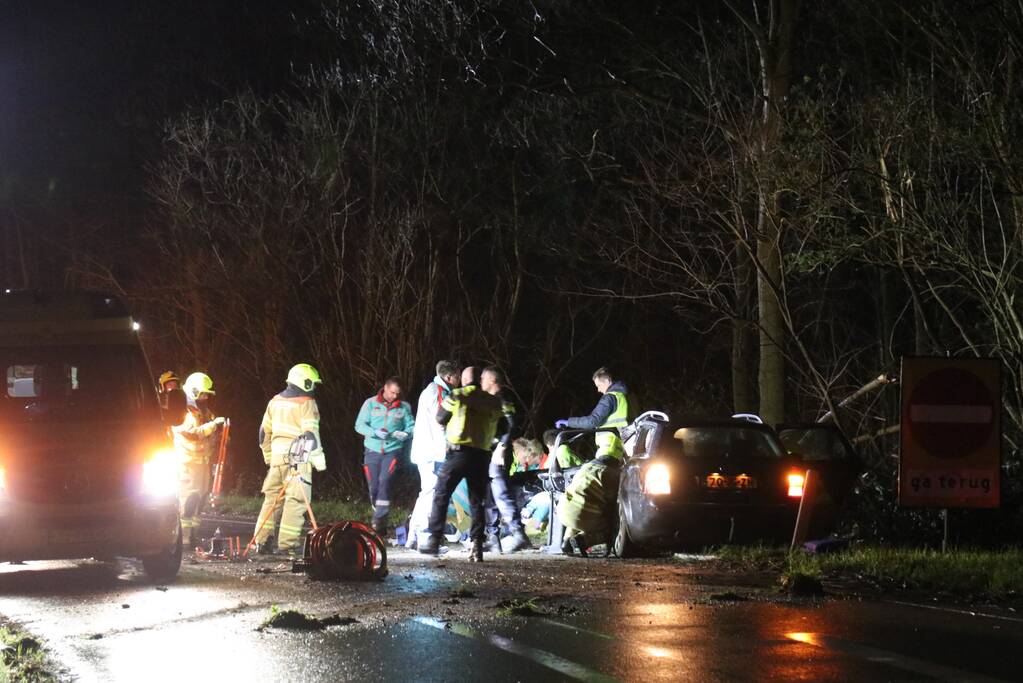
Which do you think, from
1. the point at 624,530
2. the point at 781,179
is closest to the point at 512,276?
the point at 781,179

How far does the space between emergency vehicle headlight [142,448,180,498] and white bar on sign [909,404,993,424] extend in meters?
6.18

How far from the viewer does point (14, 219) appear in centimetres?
3972

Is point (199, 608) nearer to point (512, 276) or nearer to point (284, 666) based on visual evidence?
point (284, 666)

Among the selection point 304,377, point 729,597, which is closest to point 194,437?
point 304,377

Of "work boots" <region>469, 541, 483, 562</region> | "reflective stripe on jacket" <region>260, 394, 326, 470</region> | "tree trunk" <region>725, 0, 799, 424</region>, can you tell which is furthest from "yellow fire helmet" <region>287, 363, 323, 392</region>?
"tree trunk" <region>725, 0, 799, 424</region>

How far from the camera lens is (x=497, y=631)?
8930 mm

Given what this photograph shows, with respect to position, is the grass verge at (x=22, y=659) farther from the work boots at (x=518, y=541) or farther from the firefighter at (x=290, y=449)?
the work boots at (x=518, y=541)

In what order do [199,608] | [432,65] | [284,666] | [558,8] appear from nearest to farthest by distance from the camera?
[284,666] < [199,608] < [558,8] < [432,65]

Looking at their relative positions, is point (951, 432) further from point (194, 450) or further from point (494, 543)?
point (194, 450)

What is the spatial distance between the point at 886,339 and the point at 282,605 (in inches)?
810

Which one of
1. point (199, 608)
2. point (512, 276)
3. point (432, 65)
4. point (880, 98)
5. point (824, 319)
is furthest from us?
point (824, 319)

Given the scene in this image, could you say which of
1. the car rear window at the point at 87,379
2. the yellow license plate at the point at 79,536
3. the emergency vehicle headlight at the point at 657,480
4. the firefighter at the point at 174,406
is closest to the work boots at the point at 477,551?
the emergency vehicle headlight at the point at 657,480

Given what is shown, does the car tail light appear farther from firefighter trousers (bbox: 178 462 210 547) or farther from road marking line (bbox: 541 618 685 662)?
firefighter trousers (bbox: 178 462 210 547)

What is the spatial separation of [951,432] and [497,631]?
5.20 m
